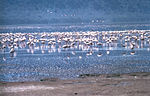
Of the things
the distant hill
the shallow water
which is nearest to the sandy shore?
the shallow water

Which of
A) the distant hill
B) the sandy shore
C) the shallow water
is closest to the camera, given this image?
the sandy shore

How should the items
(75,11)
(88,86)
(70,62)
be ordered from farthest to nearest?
(75,11) < (70,62) < (88,86)

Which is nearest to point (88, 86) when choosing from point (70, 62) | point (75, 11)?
point (70, 62)

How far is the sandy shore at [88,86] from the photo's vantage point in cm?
1781

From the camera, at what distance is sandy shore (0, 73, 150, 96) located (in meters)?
17.8

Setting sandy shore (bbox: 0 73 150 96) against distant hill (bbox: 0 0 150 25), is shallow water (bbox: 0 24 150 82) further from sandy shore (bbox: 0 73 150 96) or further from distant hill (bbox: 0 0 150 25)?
distant hill (bbox: 0 0 150 25)

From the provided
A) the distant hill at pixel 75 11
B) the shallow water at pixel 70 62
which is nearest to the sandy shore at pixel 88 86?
the shallow water at pixel 70 62

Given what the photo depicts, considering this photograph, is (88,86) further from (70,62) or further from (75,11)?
(75,11)

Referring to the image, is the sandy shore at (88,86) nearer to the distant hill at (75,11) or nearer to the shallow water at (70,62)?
the shallow water at (70,62)

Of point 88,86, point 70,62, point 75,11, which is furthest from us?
point 75,11

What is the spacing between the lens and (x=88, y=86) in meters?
19.0

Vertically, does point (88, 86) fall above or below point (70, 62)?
below

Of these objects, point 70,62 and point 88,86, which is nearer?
point 88,86

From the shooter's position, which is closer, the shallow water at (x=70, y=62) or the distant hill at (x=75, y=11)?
the shallow water at (x=70, y=62)
